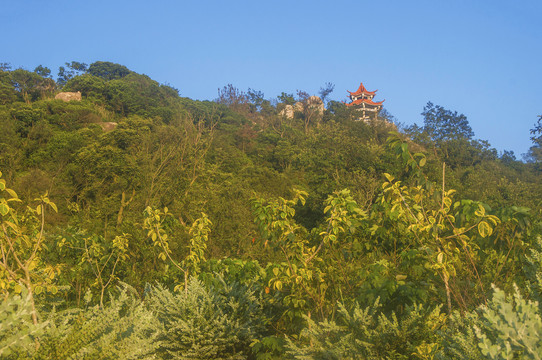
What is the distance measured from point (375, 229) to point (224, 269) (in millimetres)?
2387

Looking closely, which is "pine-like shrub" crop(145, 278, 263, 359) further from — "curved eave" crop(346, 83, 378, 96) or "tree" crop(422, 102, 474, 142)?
"curved eave" crop(346, 83, 378, 96)

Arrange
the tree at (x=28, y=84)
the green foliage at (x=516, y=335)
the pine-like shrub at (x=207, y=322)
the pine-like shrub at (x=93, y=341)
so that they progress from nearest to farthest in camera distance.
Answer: the green foliage at (x=516, y=335) → the pine-like shrub at (x=93, y=341) → the pine-like shrub at (x=207, y=322) → the tree at (x=28, y=84)

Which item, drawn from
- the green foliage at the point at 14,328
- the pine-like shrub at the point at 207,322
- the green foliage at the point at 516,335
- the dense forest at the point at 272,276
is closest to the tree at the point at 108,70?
the dense forest at the point at 272,276

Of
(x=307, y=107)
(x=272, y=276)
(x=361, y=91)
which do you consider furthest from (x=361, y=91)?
(x=272, y=276)

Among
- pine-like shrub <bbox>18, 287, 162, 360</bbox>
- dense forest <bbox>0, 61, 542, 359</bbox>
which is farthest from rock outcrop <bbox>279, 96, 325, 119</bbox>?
pine-like shrub <bbox>18, 287, 162, 360</bbox>

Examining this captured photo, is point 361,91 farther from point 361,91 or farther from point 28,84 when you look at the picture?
point 28,84

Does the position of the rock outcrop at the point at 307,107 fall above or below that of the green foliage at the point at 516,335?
above

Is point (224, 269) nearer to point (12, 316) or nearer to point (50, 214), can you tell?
point (12, 316)

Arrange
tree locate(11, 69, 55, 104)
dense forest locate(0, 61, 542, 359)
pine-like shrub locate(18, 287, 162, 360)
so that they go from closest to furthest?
pine-like shrub locate(18, 287, 162, 360) → dense forest locate(0, 61, 542, 359) → tree locate(11, 69, 55, 104)

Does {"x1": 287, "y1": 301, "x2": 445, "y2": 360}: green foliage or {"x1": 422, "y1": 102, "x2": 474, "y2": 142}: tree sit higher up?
{"x1": 422, "y1": 102, "x2": 474, "y2": 142}: tree

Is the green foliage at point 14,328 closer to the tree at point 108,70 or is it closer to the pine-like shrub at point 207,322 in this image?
the pine-like shrub at point 207,322

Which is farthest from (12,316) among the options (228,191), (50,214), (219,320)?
(50,214)

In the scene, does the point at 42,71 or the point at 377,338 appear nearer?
the point at 377,338

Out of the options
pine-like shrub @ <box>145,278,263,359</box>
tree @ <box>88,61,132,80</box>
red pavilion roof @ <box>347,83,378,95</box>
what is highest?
red pavilion roof @ <box>347,83,378,95</box>
